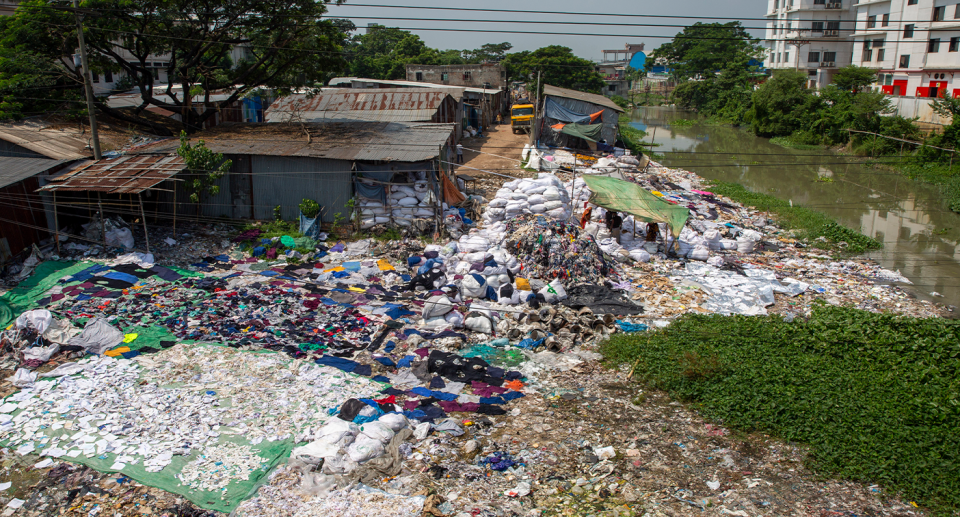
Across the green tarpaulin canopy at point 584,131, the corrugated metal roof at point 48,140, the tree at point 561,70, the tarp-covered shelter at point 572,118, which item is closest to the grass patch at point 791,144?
the tarp-covered shelter at point 572,118

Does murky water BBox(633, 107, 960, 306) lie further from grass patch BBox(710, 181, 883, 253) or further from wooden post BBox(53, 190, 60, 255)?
wooden post BBox(53, 190, 60, 255)

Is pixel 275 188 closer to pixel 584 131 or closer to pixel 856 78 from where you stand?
pixel 584 131

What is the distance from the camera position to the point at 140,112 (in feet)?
53.6

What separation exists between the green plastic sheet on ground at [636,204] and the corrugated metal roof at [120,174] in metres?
8.67

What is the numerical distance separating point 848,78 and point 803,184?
1329 centimetres

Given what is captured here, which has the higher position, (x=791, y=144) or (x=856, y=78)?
(x=856, y=78)

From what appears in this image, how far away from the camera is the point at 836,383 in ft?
23.8

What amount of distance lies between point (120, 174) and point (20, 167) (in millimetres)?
1592

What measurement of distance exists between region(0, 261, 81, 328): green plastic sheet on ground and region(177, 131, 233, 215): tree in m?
2.58

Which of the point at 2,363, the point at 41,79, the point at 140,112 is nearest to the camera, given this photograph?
the point at 2,363

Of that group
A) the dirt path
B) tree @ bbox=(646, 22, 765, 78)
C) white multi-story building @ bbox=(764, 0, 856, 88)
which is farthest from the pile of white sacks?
tree @ bbox=(646, 22, 765, 78)

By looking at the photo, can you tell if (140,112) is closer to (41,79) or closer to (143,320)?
(41,79)

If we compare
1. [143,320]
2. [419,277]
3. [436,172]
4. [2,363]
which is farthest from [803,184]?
[2,363]

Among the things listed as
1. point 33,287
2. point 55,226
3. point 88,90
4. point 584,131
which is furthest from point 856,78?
point 33,287
